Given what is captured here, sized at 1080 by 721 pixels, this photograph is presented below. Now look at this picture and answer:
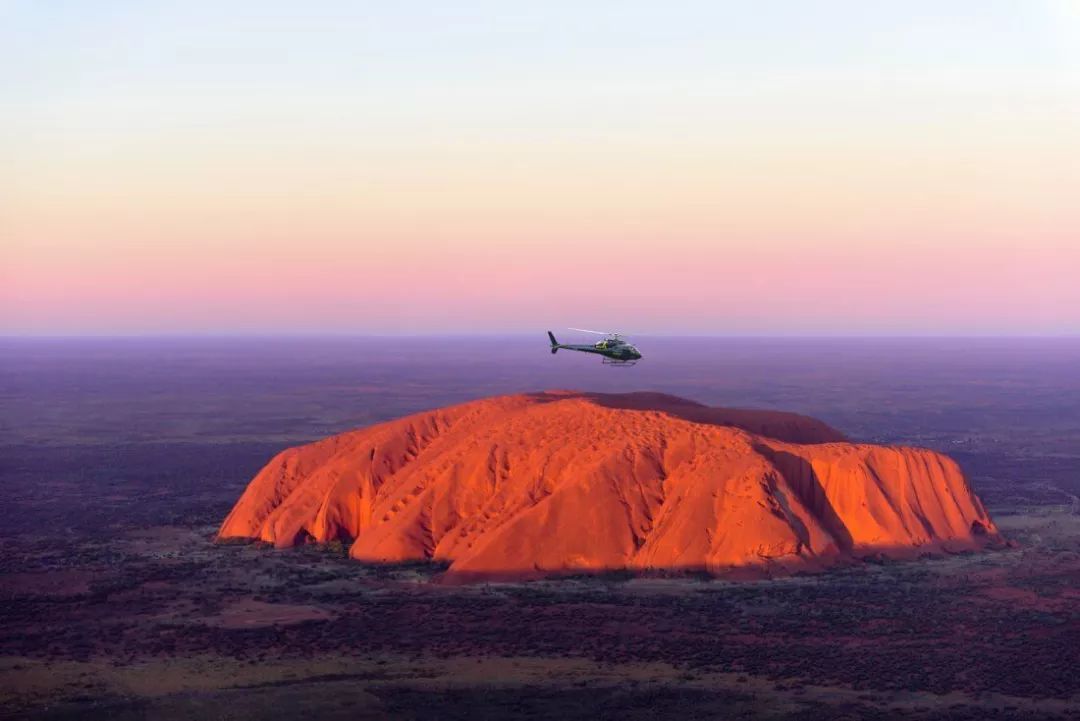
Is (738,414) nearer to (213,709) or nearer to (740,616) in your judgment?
(740,616)

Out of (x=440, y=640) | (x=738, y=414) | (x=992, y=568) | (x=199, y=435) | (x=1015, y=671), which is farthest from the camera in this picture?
(x=199, y=435)

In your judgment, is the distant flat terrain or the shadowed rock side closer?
the distant flat terrain

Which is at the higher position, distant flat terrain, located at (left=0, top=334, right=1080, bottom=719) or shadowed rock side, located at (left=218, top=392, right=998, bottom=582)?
shadowed rock side, located at (left=218, top=392, right=998, bottom=582)

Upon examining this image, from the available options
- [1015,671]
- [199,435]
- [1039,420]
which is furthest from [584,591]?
[1039,420]

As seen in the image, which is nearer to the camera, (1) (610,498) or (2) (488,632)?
(2) (488,632)

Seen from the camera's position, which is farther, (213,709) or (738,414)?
(738,414)

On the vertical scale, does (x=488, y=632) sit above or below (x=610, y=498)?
below

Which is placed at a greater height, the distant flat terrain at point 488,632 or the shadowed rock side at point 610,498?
the shadowed rock side at point 610,498

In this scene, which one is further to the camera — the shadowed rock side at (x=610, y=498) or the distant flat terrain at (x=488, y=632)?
the shadowed rock side at (x=610, y=498)
